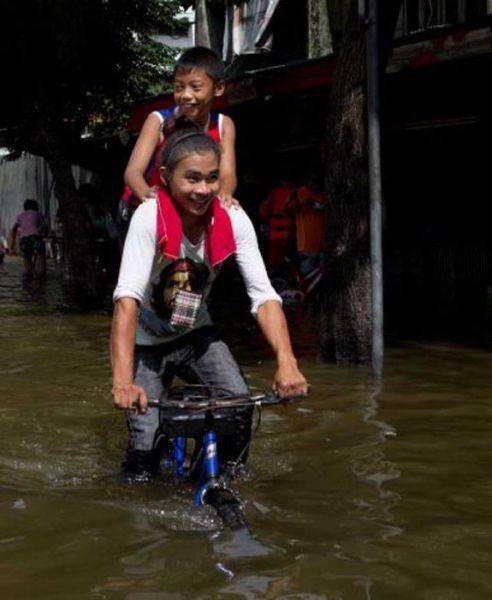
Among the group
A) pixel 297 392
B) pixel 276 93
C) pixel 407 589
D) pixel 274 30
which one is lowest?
pixel 407 589

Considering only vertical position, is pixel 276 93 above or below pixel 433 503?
above

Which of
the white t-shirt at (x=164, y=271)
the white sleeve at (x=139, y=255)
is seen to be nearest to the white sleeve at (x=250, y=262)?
the white t-shirt at (x=164, y=271)

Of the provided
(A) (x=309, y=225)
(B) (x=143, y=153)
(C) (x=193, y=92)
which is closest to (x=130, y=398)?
(B) (x=143, y=153)

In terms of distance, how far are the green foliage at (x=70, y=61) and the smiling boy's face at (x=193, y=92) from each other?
10.7m

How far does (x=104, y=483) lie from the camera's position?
209 inches

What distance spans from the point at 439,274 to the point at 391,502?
10.5 meters

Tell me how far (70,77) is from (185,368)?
17.9 metres

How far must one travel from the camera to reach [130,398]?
13.5 ft

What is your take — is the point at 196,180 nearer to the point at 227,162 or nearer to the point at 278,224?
the point at 227,162

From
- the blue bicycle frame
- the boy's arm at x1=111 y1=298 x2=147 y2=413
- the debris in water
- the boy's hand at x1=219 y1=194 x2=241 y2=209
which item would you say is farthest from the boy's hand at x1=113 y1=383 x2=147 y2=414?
the boy's hand at x1=219 y1=194 x2=241 y2=209

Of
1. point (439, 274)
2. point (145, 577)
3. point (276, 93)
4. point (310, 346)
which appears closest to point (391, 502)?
point (145, 577)

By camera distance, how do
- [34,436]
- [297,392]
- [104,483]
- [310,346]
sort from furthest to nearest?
[310,346] < [34,436] < [104,483] < [297,392]

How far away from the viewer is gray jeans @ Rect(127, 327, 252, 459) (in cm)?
484

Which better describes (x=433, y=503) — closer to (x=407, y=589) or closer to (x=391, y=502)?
(x=391, y=502)
